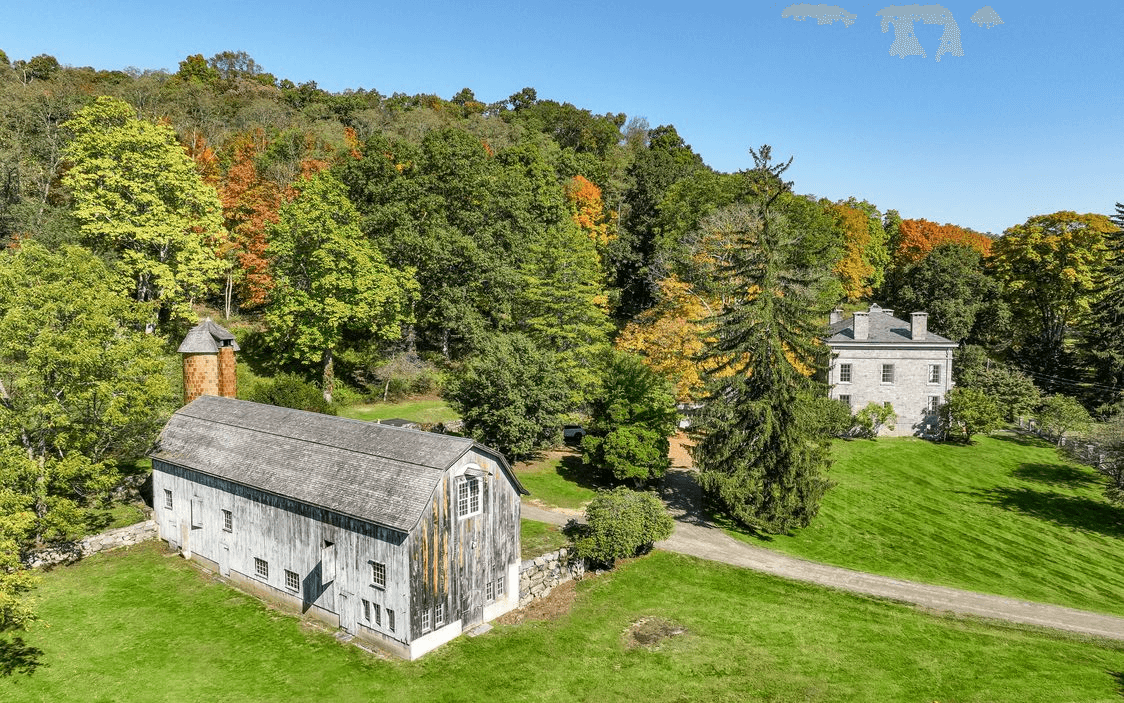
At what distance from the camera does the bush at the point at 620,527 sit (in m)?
24.9

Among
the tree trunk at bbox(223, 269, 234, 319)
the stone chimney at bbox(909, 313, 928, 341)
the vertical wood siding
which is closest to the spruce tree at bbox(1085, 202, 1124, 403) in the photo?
the stone chimney at bbox(909, 313, 928, 341)

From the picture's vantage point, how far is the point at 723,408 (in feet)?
98.9

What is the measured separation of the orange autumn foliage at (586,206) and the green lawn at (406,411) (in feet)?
89.5

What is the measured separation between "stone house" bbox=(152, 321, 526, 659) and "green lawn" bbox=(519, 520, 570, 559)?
10.7ft

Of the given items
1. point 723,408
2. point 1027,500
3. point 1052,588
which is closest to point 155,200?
point 723,408

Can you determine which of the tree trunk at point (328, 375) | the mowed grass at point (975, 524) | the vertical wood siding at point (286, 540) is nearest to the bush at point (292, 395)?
the tree trunk at point (328, 375)

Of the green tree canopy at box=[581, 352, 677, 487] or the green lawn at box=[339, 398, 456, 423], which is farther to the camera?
the green lawn at box=[339, 398, 456, 423]

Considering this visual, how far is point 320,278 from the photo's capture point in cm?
4253

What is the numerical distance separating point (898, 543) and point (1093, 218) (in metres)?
50.8

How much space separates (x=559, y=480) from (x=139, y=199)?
32703 millimetres

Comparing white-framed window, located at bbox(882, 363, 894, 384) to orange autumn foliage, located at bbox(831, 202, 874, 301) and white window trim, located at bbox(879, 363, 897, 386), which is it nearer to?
white window trim, located at bbox(879, 363, 897, 386)

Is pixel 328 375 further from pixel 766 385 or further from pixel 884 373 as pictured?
pixel 884 373

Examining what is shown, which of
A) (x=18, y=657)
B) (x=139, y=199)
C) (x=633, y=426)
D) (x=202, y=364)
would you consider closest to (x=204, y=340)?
(x=202, y=364)

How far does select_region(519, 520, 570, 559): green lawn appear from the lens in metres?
25.4
